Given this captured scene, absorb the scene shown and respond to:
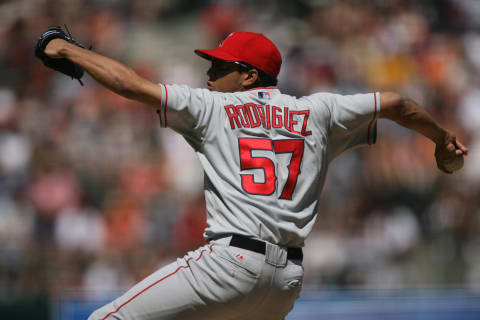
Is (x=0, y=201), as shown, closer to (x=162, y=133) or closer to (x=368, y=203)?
(x=162, y=133)

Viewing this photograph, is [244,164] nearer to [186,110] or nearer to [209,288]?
[186,110]

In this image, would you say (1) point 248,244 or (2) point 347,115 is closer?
(1) point 248,244

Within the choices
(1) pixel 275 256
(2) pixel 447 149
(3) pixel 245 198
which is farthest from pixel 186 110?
(2) pixel 447 149

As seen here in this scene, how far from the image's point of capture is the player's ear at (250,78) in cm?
360

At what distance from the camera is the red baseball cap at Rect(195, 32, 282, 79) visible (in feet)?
11.6

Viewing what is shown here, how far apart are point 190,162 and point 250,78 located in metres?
5.60

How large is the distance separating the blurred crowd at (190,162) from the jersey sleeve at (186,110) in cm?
384

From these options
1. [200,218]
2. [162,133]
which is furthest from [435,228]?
[162,133]

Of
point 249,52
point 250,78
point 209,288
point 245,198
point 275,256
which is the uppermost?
point 249,52

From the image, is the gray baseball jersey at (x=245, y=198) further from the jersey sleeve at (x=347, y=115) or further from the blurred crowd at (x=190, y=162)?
the blurred crowd at (x=190, y=162)

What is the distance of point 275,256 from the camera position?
3.23 meters

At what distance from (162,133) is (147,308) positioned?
20.7 feet

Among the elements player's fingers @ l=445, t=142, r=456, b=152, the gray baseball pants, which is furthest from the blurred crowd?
player's fingers @ l=445, t=142, r=456, b=152

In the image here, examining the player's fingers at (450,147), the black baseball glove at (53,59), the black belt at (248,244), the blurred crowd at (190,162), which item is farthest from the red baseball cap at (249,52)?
the blurred crowd at (190,162)
